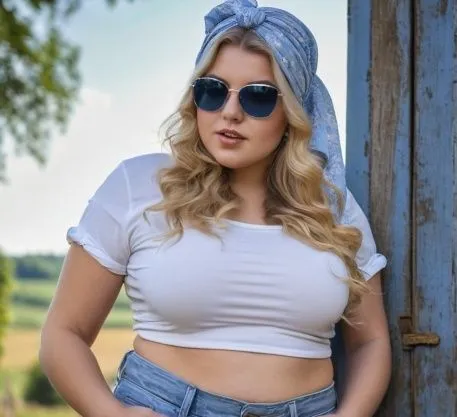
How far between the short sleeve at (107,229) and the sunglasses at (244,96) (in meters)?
0.26

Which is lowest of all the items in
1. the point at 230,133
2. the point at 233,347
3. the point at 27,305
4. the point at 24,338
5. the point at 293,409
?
the point at 24,338

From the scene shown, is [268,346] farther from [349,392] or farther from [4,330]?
[4,330]

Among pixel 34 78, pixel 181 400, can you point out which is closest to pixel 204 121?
pixel 181 400

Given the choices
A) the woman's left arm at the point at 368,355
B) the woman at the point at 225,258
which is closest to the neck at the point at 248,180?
the woman at the point at 225,258

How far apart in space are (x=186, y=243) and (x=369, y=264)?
1.61 feet

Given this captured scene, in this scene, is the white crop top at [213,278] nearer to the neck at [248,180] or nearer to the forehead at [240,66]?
the neck at [248,180]

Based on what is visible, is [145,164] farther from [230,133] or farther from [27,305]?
[27,305]

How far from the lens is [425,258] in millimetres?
2574

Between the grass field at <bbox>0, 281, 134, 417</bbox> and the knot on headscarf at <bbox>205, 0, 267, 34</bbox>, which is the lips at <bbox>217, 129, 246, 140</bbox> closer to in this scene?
the knot on headscarf at <bbox>205, 0, 267, 34</bbox>

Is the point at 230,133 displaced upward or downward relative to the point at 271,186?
upward

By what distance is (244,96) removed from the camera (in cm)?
224

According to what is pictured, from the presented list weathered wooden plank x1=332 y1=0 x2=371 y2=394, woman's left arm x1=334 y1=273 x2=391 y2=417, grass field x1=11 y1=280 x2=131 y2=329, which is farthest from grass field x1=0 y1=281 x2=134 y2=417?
woman's left arm x1=334 y1=273 x2=391 y2=417

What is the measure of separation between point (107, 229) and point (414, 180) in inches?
31.2

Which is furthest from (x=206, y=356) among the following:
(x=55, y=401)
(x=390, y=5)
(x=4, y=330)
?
(x=55, y=401)
